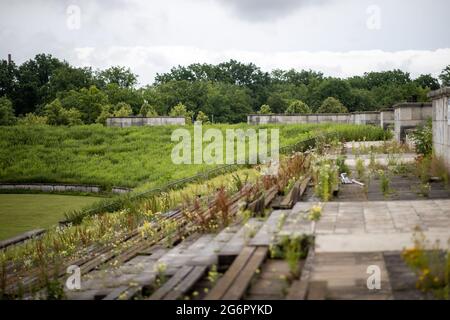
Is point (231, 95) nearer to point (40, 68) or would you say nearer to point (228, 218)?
point (40, 68)

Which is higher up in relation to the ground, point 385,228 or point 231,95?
point 231,95

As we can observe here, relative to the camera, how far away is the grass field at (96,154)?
2225 centimetres

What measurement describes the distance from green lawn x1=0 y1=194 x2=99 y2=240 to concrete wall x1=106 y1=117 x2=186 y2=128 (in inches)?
495

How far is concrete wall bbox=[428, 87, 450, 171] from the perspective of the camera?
428 inches

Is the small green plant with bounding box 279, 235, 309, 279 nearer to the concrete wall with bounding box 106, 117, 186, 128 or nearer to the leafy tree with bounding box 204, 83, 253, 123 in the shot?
the concrete wall with bounding box 106, 117, 186, 128

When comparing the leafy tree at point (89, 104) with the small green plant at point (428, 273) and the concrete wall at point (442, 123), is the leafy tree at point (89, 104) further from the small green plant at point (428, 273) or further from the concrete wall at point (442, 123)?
the small green plant at point (428, 273)

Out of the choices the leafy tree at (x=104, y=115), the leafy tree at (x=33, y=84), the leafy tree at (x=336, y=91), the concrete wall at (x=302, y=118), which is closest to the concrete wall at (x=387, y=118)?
the concrete wall at (x=302, y=118)

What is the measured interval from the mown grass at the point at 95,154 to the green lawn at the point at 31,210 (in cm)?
225

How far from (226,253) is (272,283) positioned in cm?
100

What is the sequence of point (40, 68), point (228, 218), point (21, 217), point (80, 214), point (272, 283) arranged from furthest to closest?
point (40, 68)
point (21, 217)
point (80, 214)
point (228, 218)
point (272, 283)

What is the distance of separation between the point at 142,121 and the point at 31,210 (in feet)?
53.7

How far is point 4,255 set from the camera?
10062 mm

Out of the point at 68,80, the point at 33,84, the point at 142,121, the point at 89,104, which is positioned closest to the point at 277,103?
the point at 68,80
